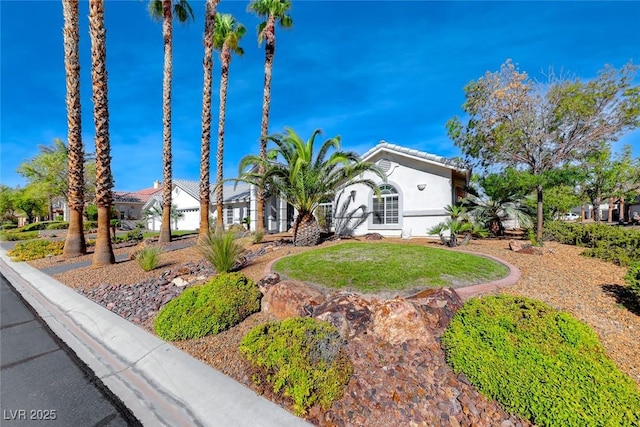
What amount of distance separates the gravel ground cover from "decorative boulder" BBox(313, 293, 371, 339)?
0.23m

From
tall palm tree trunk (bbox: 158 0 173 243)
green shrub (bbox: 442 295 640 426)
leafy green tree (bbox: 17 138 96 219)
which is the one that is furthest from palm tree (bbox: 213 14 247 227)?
leafy green tree (bbox: 17 138 96 219)

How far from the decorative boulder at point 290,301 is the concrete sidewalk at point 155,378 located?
4.61 feet

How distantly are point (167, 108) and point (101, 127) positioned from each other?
4776mm

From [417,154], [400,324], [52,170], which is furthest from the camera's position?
[52,170]

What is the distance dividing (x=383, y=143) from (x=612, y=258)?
376 inches

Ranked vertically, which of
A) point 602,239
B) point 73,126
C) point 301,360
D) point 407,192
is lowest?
point 301,360

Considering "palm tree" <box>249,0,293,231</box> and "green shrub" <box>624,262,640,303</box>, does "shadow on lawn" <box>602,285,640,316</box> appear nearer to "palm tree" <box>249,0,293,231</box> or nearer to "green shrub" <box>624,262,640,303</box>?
"green shrub" <box>624,262,640,303</box>

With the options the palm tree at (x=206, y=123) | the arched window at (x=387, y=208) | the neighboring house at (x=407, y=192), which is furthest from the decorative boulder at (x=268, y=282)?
the arched window at (x=387, y=208)

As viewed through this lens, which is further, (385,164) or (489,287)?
(385,164)

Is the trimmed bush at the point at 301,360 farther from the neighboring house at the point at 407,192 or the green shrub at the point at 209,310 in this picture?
the neighboring house at the point at 407,192

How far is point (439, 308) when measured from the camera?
3744mm

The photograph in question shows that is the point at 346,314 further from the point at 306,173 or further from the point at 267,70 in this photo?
the point at 267,70

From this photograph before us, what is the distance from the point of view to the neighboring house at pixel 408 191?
12.4m

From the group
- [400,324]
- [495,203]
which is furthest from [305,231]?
[495,203]
